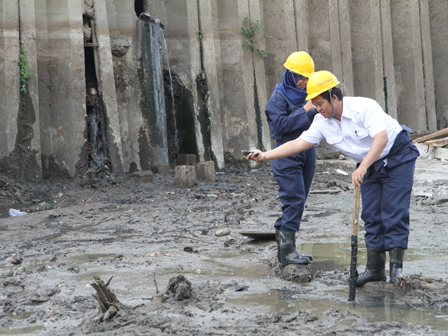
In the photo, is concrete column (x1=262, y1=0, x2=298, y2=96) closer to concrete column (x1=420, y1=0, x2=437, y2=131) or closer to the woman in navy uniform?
concrete column (x1=420, y1=0, x2=437, y2=131)

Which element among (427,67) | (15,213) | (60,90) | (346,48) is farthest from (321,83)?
(427,67)

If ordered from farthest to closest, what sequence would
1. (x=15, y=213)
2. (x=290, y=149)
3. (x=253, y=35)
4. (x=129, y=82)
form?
(x=253, y=35) < (x=129, y=82) < (x=15, y=213) < (x=290, y=149)

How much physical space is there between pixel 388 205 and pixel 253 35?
9183mm

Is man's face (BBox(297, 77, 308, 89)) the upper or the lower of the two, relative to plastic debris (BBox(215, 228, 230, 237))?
upper

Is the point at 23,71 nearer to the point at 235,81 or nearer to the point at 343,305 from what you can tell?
the point at 235,81

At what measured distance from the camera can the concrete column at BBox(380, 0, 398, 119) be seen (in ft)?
52.5

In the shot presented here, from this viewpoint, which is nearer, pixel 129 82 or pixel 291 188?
pixel 291 188

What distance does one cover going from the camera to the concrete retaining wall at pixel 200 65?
8438mm

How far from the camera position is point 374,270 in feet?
11.9

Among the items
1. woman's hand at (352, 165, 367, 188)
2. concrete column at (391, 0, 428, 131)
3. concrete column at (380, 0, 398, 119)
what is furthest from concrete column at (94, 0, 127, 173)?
concrete column at (391, 0, 428, 131)

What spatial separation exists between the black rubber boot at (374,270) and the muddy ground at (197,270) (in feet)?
0.24

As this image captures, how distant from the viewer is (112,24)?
32.6 feet

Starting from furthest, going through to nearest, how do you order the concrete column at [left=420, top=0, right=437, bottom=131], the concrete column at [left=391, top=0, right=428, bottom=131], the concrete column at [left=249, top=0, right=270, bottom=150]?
the concrete column at [left=420, top=0, right=437, bottom=131] → the concrete column at [left=391, top=0, right=428, bottom=131] → the concrete column at [left=249, top=0, right=270, bottom=150]

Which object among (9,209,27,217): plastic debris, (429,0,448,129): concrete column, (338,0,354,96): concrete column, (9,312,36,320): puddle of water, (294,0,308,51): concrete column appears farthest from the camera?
(429,0,448,129): concrete column
